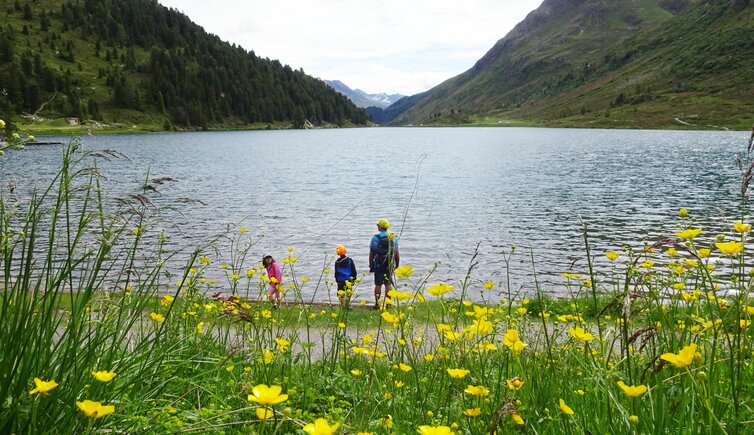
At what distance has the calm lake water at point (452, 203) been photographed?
2256 centimetres

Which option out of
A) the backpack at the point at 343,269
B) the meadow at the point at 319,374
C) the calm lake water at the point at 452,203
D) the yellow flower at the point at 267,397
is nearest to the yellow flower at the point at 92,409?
the meadow at the point at 319,374

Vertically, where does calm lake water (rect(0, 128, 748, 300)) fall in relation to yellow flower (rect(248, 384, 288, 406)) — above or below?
below

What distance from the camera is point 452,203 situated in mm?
37344

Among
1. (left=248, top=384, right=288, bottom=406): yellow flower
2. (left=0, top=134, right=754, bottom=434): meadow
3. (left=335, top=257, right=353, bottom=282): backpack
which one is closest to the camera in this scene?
(left=248, top=384, right=288, bottom=406): yellow flower

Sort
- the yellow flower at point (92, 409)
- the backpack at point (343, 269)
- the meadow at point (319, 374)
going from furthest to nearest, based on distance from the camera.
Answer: the backpack at point (343, 269) → the meadow at point (319, 374) → the yellow flower at point (92, 409)

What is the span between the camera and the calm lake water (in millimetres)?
22559

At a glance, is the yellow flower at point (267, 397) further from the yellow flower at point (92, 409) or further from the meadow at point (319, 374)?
the yellow flower at point (92, 409)

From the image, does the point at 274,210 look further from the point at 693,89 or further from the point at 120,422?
the point at 693,89

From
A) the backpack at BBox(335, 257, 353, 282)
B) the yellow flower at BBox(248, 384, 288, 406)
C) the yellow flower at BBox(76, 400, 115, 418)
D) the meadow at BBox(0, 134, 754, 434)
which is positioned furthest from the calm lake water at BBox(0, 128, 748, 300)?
the yellow flower at BBox(248, 384, 288, 406)

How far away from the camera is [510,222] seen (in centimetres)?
3012

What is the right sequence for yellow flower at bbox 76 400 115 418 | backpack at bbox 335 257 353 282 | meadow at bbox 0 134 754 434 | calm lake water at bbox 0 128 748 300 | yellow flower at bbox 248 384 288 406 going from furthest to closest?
1. calm lake water at bbox 0 128 748 300
2. backpack at bbox 335 257 353 282
3. meadow at bbox 0 134 754 434
4. yellow flower at bbox 76 400 115 418
5. yellow flower at bbox 248 384 288 406

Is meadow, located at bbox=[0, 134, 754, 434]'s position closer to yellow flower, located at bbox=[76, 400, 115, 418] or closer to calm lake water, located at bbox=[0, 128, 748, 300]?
yellow flower, located at bbox=[76, 400, 115, 418]

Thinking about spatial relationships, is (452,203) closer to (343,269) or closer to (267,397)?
(343,269)

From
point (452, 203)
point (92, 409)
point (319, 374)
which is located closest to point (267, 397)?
point (92, 409)
